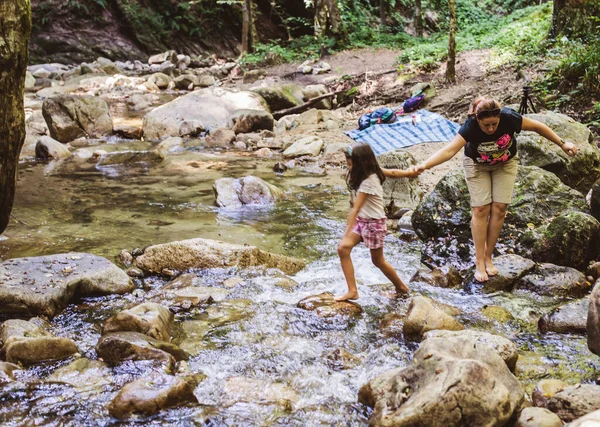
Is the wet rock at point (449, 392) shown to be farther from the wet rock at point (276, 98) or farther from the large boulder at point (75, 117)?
the wet rock at point (276, 98)

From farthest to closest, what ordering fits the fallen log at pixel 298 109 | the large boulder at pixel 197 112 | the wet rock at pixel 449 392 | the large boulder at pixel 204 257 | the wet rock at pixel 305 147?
the fallen log at pixel 298 109, the large boulder at pixel 197 112, the wet rock at pixel 305 147, the large boulder at pixel 204 257, the wet rock at pixel 449 392

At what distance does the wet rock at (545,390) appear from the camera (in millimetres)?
3188

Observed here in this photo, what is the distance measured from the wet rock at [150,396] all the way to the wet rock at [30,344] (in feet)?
2.95

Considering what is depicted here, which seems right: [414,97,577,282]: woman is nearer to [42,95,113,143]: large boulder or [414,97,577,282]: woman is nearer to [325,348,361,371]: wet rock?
[325,348,361,371]: wet rock

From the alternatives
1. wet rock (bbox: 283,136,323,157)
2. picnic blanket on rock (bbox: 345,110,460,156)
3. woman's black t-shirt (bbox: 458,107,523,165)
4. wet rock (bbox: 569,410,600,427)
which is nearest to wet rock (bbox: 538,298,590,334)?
woman's black t-shirt (bbox: 458,107,523,165)

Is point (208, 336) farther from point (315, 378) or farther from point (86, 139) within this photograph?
point (86, 139)

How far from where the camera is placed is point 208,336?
4.42 metres

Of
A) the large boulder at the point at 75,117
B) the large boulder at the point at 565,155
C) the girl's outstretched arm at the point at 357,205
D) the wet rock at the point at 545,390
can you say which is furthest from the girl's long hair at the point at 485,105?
the large boulder at the point at 75,117

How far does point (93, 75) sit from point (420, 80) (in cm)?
1634

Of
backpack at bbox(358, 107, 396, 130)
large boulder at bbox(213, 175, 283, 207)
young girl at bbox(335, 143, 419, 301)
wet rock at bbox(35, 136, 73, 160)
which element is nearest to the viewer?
young girl at bbox(335, 143, 419, 301)

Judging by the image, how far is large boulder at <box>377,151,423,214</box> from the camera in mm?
8328

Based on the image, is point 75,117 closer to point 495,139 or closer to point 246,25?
point 495,139

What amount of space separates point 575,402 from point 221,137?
40.8 feet

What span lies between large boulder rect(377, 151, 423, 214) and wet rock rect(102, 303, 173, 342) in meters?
4.77
